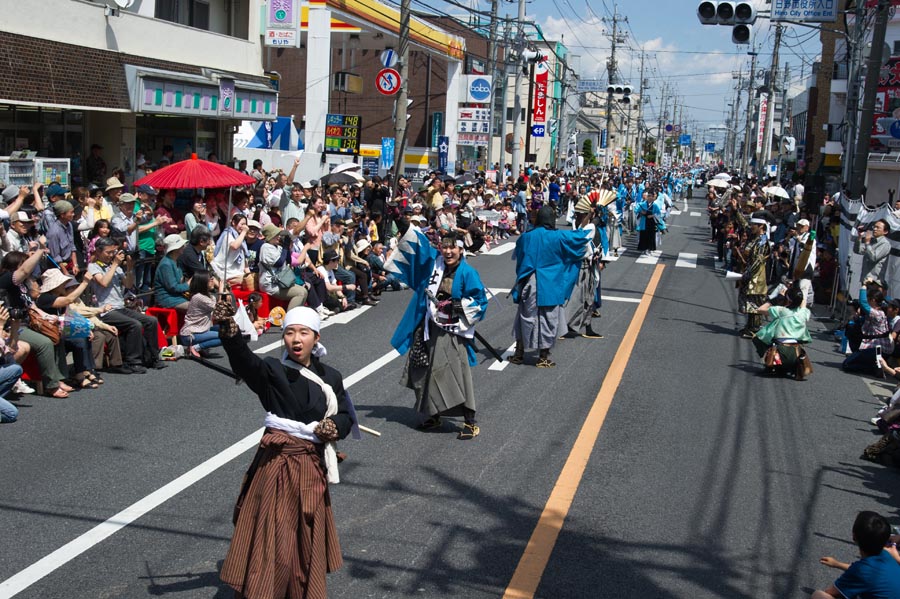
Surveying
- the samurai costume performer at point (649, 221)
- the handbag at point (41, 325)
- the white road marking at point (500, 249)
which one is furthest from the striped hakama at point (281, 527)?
the samurai costume performer at point (649, 221)

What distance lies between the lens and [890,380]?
40.4 ft

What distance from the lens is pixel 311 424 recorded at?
15.9 feet

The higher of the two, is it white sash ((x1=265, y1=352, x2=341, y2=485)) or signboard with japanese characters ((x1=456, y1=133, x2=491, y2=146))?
signboard with japanese characters ((x1=456, y1=133, x2=491, y2=146))

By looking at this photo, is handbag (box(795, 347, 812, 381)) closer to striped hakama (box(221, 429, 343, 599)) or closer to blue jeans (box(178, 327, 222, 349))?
blue jeans (box(178, 327, 222, 349))

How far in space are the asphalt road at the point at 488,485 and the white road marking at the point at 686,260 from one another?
526 inches

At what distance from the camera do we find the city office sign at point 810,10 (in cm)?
1853

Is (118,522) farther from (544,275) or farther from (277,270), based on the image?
(277,270)

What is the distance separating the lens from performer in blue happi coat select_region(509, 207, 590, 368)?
37.0 feet

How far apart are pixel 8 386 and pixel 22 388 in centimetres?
50

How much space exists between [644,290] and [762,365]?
714cm

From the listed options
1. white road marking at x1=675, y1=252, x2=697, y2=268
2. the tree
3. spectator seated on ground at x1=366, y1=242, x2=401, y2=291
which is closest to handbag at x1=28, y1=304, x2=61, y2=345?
spectator seated on ground at x1=366, y1=242, x2=401, y2=291

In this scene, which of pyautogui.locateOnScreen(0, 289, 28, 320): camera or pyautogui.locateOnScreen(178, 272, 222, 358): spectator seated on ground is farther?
pyautogui.locateOnScreen(178, 272, 222, 358): spectator seated on ground

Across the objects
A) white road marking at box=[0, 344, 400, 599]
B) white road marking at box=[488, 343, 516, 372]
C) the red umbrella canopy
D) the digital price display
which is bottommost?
white road marking at box=[0, 344, 400, 599]

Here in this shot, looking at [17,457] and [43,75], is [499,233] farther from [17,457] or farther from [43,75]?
[17,457]
